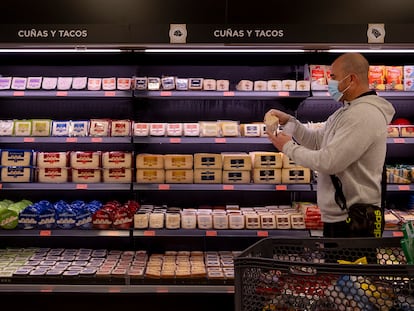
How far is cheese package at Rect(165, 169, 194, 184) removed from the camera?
414cm

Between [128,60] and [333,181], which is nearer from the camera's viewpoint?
[333,181]

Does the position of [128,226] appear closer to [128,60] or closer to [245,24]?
[128,60]

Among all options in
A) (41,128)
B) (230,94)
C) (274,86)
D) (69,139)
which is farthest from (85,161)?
(274,86)

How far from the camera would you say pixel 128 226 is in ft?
13.4

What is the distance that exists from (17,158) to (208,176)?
1.79 m

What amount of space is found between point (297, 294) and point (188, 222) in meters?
2.90

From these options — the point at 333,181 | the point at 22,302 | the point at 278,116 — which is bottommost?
the point at 22,302

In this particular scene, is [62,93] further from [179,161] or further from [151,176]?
[179,161]

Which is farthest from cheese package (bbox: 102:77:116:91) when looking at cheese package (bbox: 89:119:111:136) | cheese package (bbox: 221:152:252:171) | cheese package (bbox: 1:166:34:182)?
cheese package (bbox: 221:152:252:171)

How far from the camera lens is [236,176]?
13.6 feet

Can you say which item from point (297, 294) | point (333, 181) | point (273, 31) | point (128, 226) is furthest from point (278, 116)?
point (128, 226)

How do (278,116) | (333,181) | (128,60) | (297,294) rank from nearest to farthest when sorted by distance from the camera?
(297,294)
(333,181)
(278,116)
(128,60)

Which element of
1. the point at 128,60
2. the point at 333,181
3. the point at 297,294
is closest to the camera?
the point at 297,294

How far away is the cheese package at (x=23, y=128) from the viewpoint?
13.7 feet
